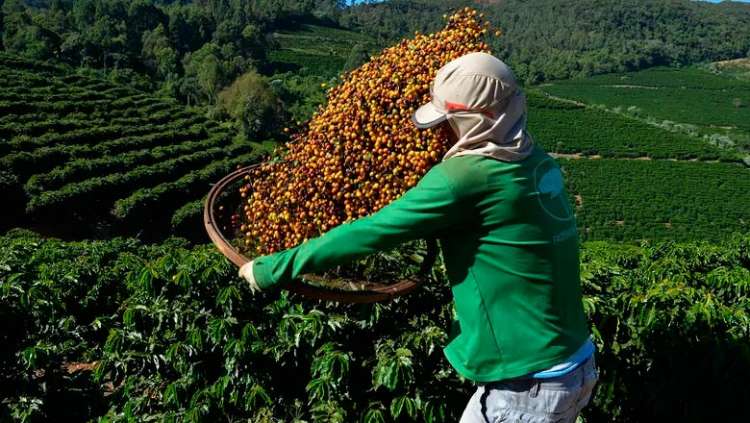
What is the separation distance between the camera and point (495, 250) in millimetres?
1850

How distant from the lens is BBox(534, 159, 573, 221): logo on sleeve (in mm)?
1848

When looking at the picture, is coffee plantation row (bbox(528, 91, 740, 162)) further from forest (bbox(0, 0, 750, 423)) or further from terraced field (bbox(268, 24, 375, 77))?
terraced field (bbox(268, 24, 375, 77))

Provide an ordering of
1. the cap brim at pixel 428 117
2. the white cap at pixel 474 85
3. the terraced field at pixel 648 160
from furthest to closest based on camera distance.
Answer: the terraced field at pixel 648 160, the cap brim at pixel 428 117, the white cap at pixel 474 85

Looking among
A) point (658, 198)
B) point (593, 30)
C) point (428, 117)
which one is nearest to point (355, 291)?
point (428, 117)

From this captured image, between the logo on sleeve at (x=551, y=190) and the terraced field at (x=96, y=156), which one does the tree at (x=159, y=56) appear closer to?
the terraced field at (x=96, y=156)

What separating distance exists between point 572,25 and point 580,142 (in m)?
116

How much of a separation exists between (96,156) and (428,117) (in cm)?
2840

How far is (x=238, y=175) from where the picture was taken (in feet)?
10.4

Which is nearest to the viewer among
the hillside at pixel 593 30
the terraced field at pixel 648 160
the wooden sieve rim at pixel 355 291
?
the wooden sieve rim at pixel 355 291

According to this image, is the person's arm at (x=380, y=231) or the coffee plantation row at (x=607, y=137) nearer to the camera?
the person's arm at (x=380, y=231)

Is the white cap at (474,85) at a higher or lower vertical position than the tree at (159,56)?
higher

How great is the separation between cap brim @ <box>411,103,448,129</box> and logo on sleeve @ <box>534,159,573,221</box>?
34cm

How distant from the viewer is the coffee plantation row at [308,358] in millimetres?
2822

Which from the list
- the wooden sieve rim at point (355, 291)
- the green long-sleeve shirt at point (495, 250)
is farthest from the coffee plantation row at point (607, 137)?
the green long-sleeve shirt at point (495, 250)
